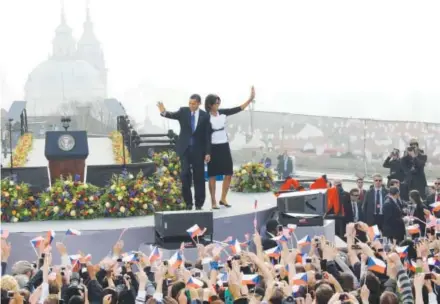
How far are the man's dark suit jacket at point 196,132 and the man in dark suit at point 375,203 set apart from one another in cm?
274

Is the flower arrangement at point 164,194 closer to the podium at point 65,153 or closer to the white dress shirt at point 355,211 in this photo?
the podium at point 65,153

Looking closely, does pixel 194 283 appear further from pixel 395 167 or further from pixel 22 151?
pixel 22 151

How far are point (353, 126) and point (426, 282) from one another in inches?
648

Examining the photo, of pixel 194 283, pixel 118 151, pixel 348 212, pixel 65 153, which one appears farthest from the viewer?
pixel 118 151

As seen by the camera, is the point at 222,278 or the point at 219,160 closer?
the point at 222,278

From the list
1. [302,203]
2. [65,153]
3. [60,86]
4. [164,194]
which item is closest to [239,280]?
[302,203]

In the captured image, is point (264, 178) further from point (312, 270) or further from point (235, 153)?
point (235, 153)

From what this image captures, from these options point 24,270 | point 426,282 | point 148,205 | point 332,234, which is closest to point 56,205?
point 148,205

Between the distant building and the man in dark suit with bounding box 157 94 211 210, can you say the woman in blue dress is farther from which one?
the distant building

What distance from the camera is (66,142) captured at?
1338 centimetres

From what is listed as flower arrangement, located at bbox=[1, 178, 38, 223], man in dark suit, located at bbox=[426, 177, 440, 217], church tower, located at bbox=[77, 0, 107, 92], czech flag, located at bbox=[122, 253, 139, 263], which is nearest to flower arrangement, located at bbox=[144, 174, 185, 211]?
flower arrangement, located at bbox=[1, 178, 38, 223]

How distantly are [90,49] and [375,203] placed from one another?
409ft

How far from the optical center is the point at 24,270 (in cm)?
779

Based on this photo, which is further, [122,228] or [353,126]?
[353,126]
